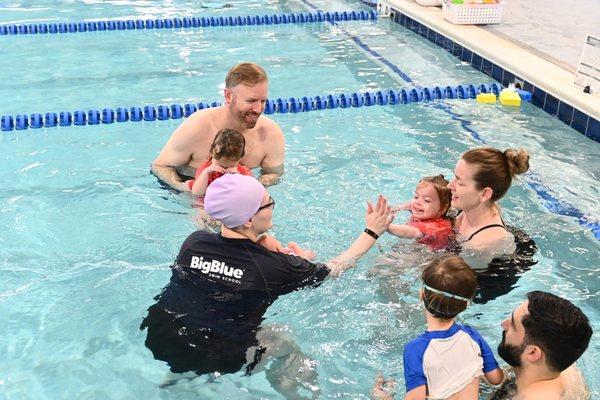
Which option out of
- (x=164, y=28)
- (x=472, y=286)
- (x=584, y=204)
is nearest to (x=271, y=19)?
(x=164, y=28)

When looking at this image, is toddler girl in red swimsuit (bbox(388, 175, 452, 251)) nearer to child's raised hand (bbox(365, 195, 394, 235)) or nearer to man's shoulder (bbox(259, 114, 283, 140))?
child's raised hand (bbox(365, 195, 394, 235))

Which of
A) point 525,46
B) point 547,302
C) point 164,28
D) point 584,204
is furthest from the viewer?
point 164,28

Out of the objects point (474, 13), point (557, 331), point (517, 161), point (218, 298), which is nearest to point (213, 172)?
A: point (218, 298)

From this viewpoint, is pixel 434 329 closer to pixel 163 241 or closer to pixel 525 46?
pixel 163 241

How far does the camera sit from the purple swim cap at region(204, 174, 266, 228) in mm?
2900

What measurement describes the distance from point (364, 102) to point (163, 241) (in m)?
3.26

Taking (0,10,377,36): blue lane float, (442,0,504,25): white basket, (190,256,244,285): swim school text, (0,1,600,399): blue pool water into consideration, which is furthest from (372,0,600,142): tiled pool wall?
(190,256,244,285): swim school text

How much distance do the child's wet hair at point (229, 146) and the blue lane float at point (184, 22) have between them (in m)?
6.83

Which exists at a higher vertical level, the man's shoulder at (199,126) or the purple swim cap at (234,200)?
the purple swim cap at (234,200)

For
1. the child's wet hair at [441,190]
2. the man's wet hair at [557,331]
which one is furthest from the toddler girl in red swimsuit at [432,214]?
the man's wet hair at [557,331]

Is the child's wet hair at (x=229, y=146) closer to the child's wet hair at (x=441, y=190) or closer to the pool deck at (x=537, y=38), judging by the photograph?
the child's wet hair at (x=441, y=190)

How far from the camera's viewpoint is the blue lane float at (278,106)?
660 cm

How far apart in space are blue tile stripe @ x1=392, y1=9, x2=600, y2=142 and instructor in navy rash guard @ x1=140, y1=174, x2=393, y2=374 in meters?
3.96

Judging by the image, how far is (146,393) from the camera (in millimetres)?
3295
